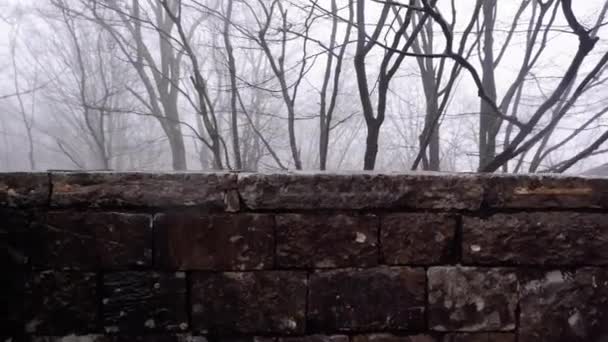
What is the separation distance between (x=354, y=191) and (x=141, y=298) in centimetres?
103

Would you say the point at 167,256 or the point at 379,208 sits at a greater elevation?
the point at 379,208

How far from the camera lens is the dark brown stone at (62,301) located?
208 cm

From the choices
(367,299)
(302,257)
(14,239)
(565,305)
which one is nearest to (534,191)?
(565,305)

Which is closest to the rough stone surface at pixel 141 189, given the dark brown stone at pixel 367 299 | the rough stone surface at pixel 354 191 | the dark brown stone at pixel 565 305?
the rough stone surface at pixel 354 191

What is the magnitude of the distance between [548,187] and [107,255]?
1911 millimetres

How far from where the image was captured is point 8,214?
2.07 metres

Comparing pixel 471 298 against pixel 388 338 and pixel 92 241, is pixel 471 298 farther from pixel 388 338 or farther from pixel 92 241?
pixel 92 241

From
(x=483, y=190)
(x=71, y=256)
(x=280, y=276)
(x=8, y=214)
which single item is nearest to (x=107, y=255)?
(x=71, y=256)

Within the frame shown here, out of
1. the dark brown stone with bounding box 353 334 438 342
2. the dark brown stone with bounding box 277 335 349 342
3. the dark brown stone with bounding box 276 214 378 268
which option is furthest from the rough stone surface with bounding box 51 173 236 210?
the dark brown stone with bounding box 353 334 438 342

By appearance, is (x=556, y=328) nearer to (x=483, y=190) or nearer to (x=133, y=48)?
(x=483, y=190)

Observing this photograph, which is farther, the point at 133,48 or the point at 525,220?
the point at 133,48

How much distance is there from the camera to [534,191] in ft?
6.78

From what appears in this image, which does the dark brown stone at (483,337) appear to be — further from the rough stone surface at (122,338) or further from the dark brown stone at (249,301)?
the rough stone surface at (122,338)

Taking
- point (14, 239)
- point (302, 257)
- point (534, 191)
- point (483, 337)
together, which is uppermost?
point (534, 191)
